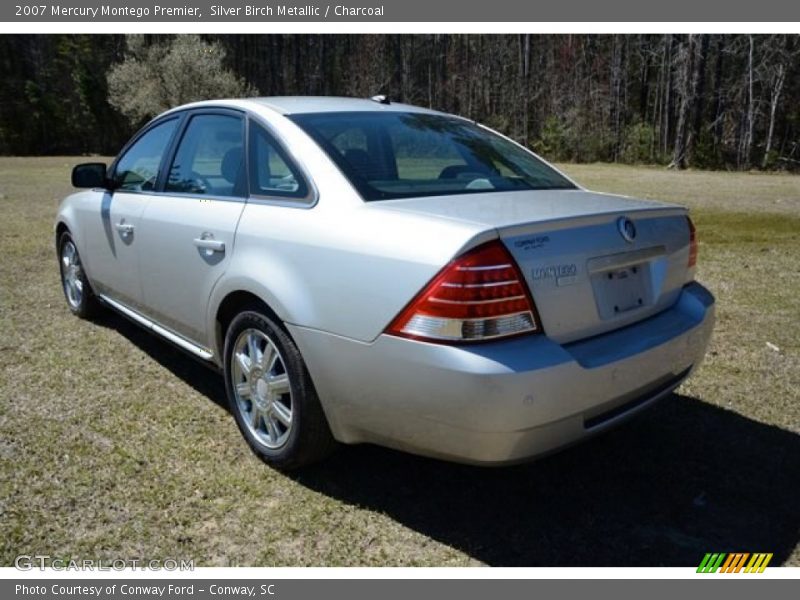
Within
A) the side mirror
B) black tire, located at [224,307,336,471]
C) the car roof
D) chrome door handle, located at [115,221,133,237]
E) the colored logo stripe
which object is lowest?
the colored logo stripe

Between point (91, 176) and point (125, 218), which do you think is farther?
point (91, 176)

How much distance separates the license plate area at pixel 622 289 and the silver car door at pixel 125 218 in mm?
2628

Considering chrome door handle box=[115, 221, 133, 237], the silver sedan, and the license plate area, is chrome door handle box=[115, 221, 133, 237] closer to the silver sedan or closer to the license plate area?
the silver sedan

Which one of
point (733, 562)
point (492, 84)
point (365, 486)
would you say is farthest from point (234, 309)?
point (492, 84)

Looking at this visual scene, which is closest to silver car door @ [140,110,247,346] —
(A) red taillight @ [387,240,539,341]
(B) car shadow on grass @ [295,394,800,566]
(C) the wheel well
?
(C) the wheel well

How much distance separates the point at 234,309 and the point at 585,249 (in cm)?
164

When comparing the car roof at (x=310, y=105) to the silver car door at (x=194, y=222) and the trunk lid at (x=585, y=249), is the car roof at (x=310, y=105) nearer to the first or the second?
the silver car door at (x=194, y=222)

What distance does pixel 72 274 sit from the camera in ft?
17.7

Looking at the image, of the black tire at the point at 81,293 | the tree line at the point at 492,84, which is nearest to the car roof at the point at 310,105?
the black tire at the point at 81,293

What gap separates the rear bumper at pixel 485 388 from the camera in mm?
2260

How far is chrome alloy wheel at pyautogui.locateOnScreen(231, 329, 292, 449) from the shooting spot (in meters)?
2.97

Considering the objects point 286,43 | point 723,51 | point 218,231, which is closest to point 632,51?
point 723,51

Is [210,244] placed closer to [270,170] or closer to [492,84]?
[270,170]

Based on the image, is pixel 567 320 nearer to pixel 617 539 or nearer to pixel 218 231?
pixel 617 539
